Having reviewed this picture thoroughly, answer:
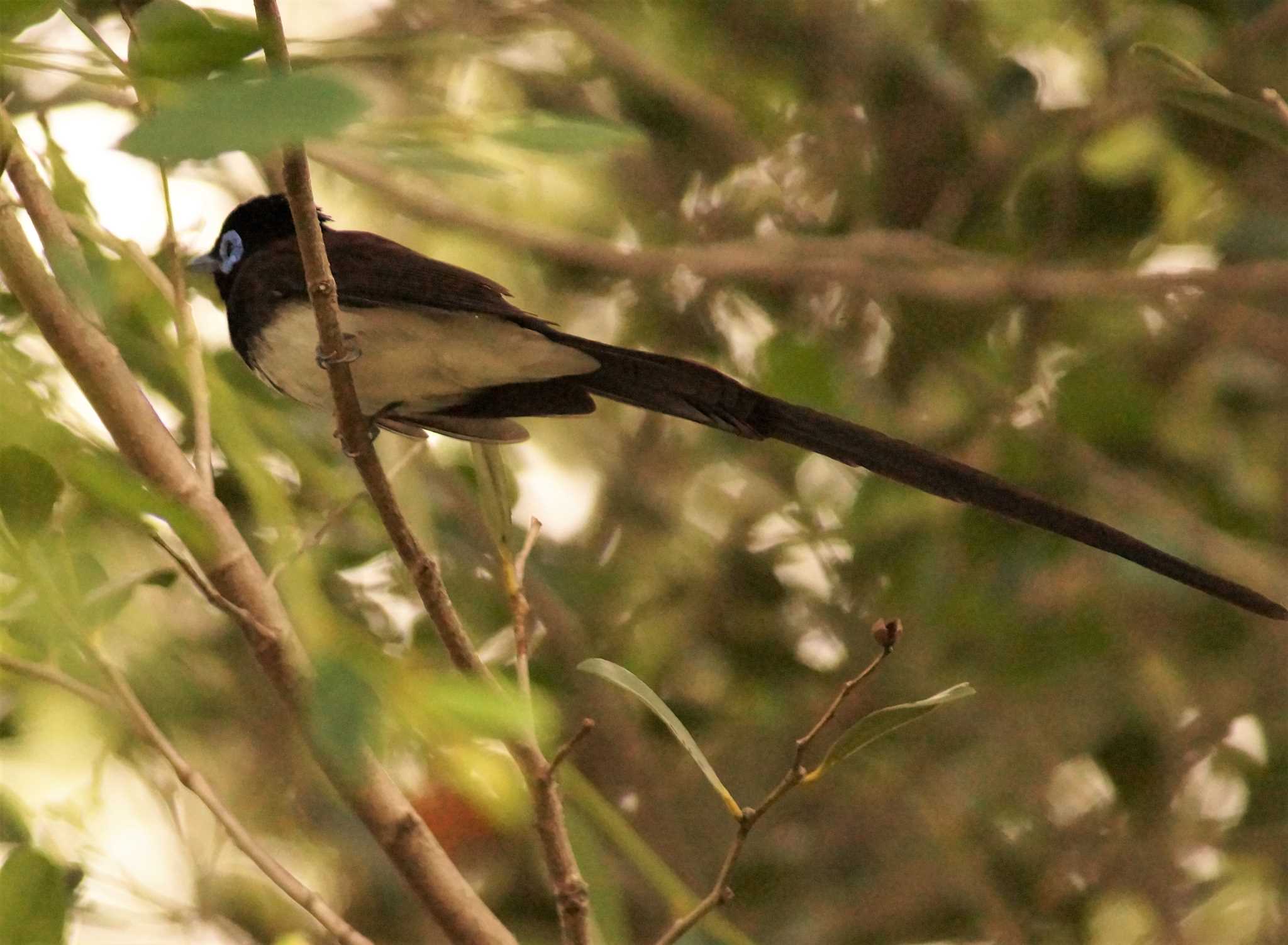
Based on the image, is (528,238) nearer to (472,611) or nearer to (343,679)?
(472,611)

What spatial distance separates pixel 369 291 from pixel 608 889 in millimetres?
923

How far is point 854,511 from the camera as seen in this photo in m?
2.20

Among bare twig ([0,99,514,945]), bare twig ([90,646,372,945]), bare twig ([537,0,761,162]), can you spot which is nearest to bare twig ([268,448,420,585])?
bare twig ([0,99,514,945])

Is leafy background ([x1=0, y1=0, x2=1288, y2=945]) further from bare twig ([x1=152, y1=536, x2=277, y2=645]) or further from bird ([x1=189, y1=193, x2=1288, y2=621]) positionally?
bare twig ([x1=152, y1=536, x2=277, y2=645])

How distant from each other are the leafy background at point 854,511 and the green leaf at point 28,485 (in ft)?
2.44

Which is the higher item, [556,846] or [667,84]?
[667,84]

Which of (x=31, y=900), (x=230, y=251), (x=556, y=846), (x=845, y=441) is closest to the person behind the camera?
(x=31, y=900)

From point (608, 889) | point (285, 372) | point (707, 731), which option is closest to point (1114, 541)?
point (608, 889)

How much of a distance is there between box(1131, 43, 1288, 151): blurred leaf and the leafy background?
0.59 m

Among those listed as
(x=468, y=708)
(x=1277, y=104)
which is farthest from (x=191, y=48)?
(x=1277, y=104)

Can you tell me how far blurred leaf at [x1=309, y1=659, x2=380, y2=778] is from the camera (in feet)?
2.58

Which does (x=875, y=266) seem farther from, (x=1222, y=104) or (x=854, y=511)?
(x=1222, y=104)

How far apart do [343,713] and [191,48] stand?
35 cm

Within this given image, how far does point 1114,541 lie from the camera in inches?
64.2
